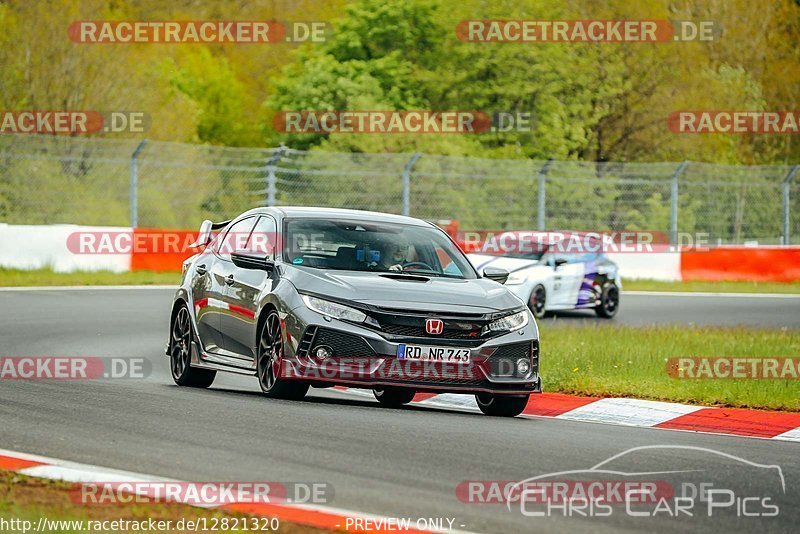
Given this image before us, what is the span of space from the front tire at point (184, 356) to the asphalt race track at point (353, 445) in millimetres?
123

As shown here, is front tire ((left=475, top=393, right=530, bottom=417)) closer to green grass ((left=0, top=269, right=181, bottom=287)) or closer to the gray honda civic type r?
the gray honda civic type r

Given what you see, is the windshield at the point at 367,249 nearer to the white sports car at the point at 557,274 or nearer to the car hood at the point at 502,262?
the white sports car at the point at 557,274

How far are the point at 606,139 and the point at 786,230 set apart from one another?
23.1 metres

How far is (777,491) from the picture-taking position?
25.7 feet

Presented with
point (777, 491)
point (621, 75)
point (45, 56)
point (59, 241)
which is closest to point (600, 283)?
point (59, 241)

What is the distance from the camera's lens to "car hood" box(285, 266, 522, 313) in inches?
427

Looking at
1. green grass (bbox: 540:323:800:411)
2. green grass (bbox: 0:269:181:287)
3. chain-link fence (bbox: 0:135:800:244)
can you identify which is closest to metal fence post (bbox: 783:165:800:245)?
chain-link fence (bbox: 0:135:800:244)

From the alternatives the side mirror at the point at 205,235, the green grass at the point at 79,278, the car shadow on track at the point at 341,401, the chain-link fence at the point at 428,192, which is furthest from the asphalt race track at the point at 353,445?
the chain-link fence at the point at 428,192

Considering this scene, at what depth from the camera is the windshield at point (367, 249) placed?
11641 mm

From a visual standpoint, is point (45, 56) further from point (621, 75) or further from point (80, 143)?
point (621, 75)

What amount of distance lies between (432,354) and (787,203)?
25163 mm

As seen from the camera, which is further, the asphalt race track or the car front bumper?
the car front bumper

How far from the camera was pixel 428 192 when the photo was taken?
108 feet

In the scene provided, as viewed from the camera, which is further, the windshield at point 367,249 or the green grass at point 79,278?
the green grass at point 79,278
